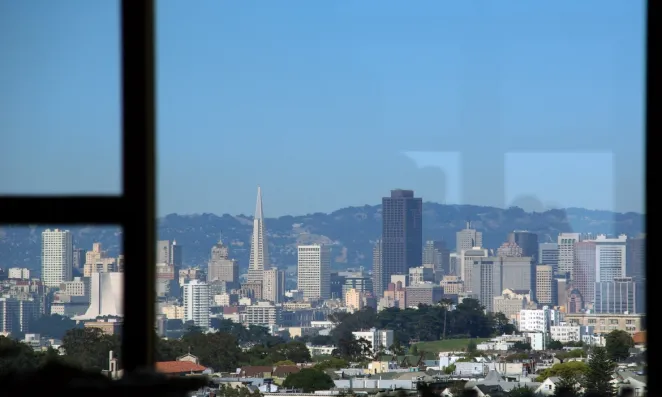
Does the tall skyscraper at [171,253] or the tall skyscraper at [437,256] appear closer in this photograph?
the tall skyscraper at [171,253]

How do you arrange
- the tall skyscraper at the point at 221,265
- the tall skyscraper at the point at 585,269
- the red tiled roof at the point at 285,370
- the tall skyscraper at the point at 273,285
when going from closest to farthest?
A: the red tiled roof at the point at 285,370 → the tall skyscraper at the point at 585,269 → the tall skyscraper at the point at 221,265 → the tall skyscraper at the point at 273,285

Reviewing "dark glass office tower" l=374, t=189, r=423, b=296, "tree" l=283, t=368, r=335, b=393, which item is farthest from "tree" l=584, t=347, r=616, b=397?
"dark glass office tower" l=374, t=189, r=423, b=296

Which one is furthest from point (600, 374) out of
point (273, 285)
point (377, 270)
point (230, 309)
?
point (377, 270)

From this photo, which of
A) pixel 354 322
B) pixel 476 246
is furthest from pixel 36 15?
pixel 476 246

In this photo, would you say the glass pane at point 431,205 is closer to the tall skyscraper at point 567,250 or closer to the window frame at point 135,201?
the tall skyscraper at point 567,250

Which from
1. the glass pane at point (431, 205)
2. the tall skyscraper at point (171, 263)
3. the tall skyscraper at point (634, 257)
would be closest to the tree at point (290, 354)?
the glass pane at point (431, 205)

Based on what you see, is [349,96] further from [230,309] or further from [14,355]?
[14,355]

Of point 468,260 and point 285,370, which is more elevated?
point 468,260
